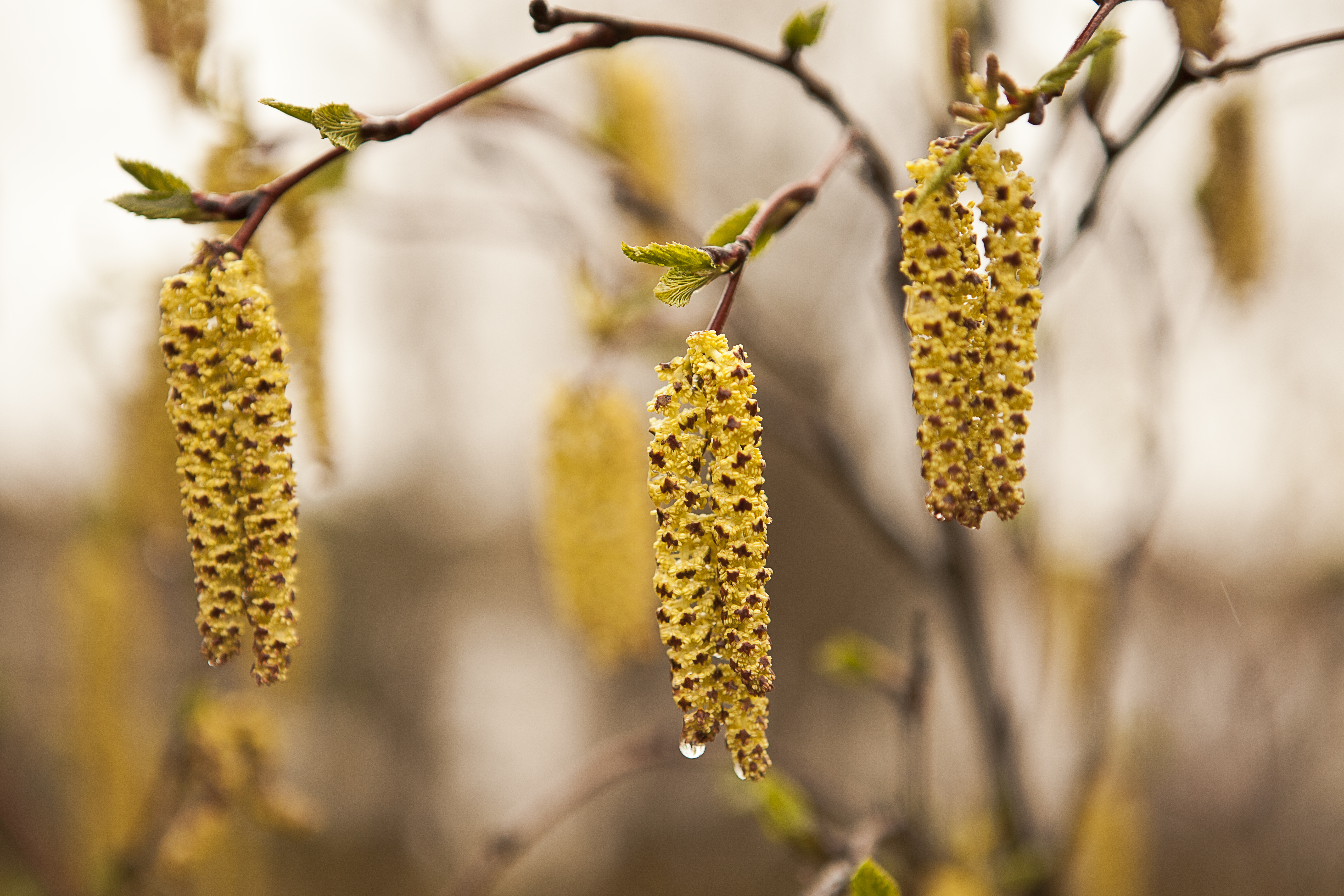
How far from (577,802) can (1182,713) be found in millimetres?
2579

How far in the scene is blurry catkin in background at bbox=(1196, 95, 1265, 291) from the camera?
1.38 metres

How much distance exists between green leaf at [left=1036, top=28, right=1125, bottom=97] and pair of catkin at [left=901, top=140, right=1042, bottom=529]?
0.04m

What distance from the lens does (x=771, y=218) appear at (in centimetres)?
64

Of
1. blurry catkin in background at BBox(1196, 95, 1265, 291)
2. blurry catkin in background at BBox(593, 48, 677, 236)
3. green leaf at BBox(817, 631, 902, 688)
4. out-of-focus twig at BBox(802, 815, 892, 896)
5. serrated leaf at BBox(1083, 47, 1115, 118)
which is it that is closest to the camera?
out-of-focus twig at BBox(802, 815, 892, 896)

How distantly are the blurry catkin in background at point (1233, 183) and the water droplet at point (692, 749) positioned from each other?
128 centimetres

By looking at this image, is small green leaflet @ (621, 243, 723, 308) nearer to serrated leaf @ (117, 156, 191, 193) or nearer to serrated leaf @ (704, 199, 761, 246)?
serrated leaf @ (704, 199, 761, 246)

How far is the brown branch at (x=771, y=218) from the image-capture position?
1.78ft

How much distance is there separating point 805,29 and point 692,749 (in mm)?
581

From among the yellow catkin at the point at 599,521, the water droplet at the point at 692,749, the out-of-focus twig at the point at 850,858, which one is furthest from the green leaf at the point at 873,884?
the yellow catkin at the point at 599,521

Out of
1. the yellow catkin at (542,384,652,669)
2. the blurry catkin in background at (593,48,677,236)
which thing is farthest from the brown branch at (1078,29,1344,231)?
the blurry catkin in background at (593,48,677,236)

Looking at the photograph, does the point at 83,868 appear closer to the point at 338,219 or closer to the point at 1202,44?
the point at 338,219

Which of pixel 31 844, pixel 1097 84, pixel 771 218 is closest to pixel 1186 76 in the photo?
pixel 1097 84

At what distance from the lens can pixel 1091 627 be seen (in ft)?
7.82

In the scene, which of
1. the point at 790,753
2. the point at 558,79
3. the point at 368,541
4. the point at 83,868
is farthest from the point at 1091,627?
the point at 368,541
